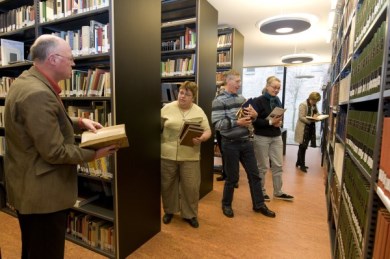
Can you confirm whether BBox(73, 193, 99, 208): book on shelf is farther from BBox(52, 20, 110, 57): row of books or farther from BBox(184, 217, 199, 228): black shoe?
BBox(52, 20, 110, 57): row of books

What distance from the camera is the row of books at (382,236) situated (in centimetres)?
85

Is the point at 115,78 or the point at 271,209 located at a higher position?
the point at 115,78

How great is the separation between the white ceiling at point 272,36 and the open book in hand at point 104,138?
3.29 m

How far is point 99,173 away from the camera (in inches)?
83.2

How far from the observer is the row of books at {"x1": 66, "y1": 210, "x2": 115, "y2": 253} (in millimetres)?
2104

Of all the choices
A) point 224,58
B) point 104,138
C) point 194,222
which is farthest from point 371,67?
point 224,58

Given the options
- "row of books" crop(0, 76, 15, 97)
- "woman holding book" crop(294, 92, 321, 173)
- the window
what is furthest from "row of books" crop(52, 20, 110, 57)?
the window

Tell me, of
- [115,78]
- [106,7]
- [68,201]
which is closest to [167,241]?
[68,201]

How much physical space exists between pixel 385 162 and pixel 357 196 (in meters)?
0.52

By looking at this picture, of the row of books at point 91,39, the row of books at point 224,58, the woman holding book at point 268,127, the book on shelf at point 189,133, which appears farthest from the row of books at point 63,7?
the row of books at point 224,58

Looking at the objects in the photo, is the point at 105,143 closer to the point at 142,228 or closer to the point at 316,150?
the point at 142,228

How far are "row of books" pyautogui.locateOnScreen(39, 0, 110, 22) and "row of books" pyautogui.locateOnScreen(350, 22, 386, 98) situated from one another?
170 centimetres

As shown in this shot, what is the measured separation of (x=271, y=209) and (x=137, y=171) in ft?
5.88

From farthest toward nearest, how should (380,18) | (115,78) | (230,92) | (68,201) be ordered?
1. (230,92)
2. (115,78)
3. (68,201)
4. (380,18)
